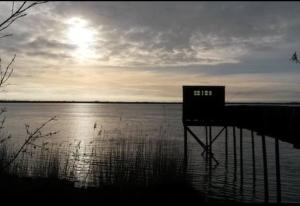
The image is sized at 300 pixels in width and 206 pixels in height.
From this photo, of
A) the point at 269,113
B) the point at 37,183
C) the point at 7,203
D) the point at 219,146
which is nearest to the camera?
the point at 7,203

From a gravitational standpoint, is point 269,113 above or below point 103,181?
above

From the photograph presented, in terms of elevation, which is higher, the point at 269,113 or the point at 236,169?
the point at 269,113

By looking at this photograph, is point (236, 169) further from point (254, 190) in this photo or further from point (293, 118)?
point (293, 118)

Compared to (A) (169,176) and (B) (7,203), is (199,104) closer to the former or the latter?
(A) (169,176)

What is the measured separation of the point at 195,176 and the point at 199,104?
462 centimetres

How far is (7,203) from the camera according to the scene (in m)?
10.4

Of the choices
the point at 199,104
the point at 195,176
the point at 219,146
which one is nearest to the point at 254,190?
the point at 195,176

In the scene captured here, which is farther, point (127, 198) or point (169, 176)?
point (169, 176)

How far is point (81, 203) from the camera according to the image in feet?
35.5

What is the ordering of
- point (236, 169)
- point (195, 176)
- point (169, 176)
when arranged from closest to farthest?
point (169, 176) < point (195, 176) < point (236, 169)

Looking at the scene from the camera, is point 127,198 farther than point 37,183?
No

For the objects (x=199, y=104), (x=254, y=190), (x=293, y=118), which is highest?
(x=199, y=104)

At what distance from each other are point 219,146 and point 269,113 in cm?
3284

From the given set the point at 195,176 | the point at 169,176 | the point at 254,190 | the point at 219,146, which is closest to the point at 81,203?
the point at 169,176
